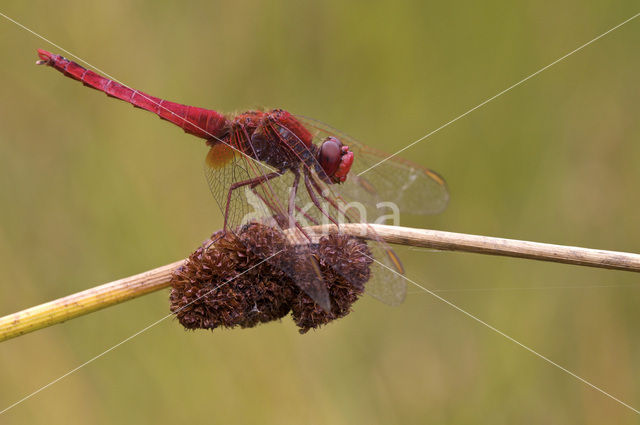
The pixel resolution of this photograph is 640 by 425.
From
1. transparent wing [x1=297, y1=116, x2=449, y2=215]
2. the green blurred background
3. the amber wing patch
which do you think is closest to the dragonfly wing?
the amber wing patch

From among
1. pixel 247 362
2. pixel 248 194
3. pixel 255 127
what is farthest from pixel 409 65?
pixel 247 362

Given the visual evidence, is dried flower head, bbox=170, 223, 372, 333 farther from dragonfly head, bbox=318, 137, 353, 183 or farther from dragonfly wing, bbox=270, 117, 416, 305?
dragonfly head, bbox=318, 137, 353, 183

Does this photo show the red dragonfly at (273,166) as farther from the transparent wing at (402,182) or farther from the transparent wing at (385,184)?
the transparent wing at (402,182)

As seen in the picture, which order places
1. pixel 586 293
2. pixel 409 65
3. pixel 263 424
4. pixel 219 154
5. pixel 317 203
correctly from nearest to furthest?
pixel 317 203
pixel 219 154
pixel 263 424
pixel 586 293
pixel 409 65

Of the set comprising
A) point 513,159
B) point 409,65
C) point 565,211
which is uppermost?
point 409,65

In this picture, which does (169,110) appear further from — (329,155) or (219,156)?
(329,155)

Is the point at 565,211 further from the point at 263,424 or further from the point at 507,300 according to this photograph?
the point at 263,424

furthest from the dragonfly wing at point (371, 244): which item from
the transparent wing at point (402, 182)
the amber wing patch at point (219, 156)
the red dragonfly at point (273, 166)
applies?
the transparent wing at point (402, 182)

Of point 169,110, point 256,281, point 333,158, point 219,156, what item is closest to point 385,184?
point 333,158
